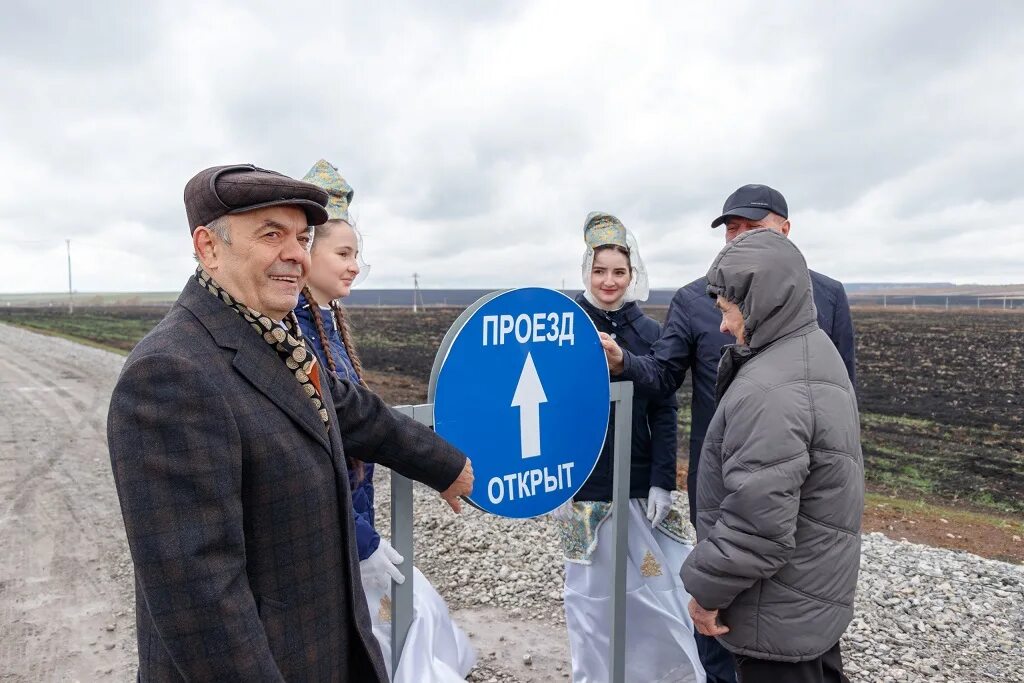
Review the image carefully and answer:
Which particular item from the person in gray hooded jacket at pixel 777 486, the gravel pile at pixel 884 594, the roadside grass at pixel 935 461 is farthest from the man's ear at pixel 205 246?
the roadside grass at pixel 935 461

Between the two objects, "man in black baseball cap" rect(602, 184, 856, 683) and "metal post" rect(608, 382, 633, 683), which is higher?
"man in black baseball cap" rect(602, 184, 856, 683)

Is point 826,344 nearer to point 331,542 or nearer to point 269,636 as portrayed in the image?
point 331,542

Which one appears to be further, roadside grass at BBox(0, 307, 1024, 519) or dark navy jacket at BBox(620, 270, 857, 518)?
roadside grass at BBox(0, 307, 1024, 519)

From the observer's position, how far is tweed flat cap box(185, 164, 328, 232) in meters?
1.38

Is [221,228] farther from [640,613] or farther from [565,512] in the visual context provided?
[640,613]

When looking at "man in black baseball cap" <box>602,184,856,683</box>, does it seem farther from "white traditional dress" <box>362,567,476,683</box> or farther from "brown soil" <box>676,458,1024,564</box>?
"brown soil" <box>676,458,1024,564</box>

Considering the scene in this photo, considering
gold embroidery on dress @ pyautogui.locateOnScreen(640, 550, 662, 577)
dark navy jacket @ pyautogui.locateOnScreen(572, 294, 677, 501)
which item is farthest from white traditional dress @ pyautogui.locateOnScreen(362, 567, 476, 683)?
gold embroidery on dress @ pyautogui.locateOnScreen(640, 550, 662, 577)

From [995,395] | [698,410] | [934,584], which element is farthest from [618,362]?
[995,395]

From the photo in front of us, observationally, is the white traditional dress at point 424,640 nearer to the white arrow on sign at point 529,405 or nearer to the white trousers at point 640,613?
the white trousers at point 640,613

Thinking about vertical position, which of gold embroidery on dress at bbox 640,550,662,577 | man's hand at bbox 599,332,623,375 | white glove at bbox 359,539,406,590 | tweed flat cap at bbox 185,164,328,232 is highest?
tweed flat cap at bbox 185,164,328,232

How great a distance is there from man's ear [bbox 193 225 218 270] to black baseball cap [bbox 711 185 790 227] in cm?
224

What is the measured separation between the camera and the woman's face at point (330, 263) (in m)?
2.33

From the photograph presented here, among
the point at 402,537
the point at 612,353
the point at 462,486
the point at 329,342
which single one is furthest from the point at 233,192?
the point at 612,353

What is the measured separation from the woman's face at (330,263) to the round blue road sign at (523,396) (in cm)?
51
